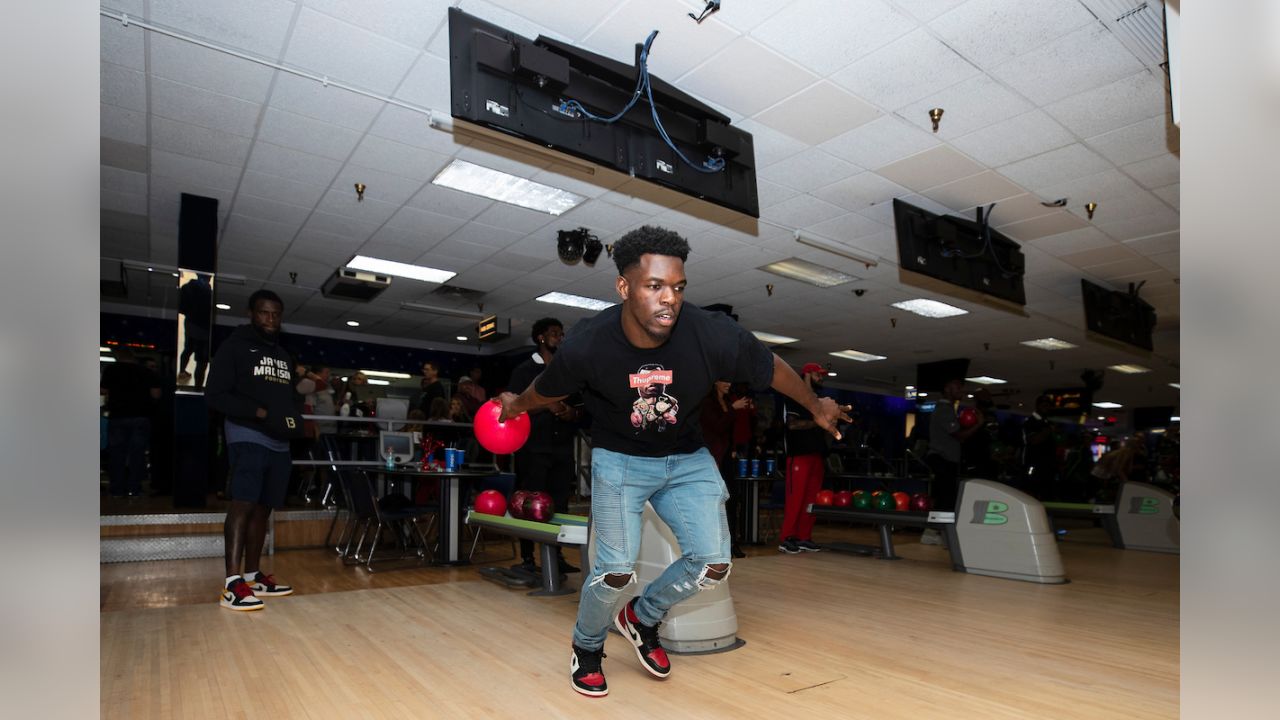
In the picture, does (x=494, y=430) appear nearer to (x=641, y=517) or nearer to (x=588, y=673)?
(x=641, y=517)

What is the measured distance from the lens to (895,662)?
2908mm

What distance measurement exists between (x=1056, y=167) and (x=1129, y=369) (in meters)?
12.3

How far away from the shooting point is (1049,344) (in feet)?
41.6

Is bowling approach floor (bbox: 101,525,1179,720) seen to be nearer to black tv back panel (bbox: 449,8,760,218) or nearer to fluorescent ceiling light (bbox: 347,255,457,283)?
black tv back panel (bbox: 449,8,760,218)

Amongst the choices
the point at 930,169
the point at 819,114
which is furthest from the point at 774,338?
the point at 819,114

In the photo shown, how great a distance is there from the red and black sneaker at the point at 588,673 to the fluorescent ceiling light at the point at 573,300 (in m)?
7.49

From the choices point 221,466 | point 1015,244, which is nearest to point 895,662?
point 1015,244

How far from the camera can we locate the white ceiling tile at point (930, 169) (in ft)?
17.5

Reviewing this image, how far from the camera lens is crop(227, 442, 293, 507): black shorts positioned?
373 centimetres

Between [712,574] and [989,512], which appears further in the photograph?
[989,512]

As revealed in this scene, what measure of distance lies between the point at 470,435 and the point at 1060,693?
7439 mm

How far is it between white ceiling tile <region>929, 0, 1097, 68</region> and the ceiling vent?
22.9 ft

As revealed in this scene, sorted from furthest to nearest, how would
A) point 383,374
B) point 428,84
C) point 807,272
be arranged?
point 383,374 → point 807,272 → point 428,84
